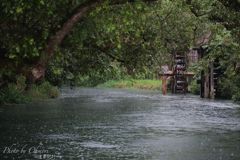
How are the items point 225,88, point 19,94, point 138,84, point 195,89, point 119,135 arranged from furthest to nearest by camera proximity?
point 138,84
point 195,89
point 225,88
point 19,94
point 119,135

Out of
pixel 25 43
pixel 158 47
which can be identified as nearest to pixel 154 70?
pixel 158 47

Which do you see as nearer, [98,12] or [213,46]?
[98,12]

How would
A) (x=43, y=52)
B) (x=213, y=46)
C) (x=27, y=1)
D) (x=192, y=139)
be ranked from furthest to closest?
(x=213, y=46)
(x=192, y=139)
(x=43, y=52)
(x=27, y=1)

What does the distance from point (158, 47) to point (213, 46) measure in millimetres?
2801

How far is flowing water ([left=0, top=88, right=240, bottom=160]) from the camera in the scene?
11.5m

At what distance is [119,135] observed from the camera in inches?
578

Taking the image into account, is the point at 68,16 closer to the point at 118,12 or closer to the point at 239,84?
the point at 118,12

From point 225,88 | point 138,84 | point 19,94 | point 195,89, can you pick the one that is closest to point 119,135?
point 19,94

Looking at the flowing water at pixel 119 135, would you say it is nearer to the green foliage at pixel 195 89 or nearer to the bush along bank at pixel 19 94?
the bush along bank at pixel 19 94

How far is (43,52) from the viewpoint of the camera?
11.0 m

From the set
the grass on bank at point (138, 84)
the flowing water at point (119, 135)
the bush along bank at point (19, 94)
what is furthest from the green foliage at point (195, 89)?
the flowing water at point (119, 135)

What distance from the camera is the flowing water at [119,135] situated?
452 inches

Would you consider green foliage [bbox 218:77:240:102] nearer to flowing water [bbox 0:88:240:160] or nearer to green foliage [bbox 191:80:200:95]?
green foliage [bbox 191:80:200:95]

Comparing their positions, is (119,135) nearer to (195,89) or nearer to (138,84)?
(195,89)
